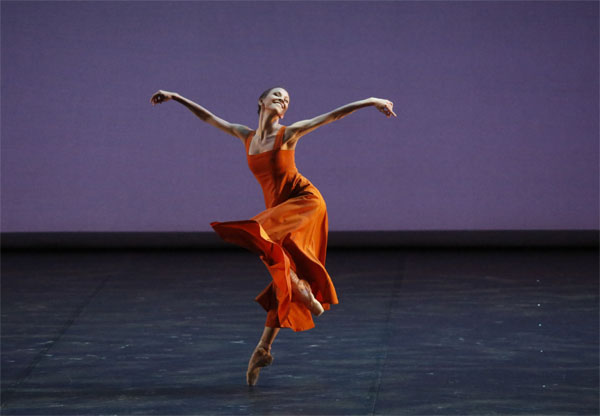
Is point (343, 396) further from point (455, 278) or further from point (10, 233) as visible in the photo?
point (10, 233)

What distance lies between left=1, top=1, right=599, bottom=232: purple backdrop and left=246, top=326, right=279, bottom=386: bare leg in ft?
12.9

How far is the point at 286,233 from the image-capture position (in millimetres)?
4043

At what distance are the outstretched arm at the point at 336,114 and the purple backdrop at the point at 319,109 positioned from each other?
391 centimetres

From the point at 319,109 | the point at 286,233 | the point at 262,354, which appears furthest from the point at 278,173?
the point at 319,109

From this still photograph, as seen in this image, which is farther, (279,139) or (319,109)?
(319,109)

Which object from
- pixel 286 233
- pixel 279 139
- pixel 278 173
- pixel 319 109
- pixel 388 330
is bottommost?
pixel 388 330

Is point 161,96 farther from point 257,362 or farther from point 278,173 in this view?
point 257,362

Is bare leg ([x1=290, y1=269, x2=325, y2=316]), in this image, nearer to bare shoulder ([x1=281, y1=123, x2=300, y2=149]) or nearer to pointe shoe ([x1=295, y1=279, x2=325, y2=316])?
pointe shoe ([x1=295, y1=279, x2=325, y2=316])

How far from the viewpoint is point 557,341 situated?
5.11 metres

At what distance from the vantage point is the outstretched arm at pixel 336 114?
12.7 ft

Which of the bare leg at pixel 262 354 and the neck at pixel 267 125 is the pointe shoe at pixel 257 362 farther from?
the neck at pixel 267 125

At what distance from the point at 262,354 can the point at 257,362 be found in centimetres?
5

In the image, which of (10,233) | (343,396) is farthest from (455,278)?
(10,233)

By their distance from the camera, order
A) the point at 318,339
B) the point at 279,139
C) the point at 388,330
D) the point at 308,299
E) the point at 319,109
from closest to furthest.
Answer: the point at 308,299
the point at 279,139
the point at 318,339
the point at 388,330
the point at 319,109
